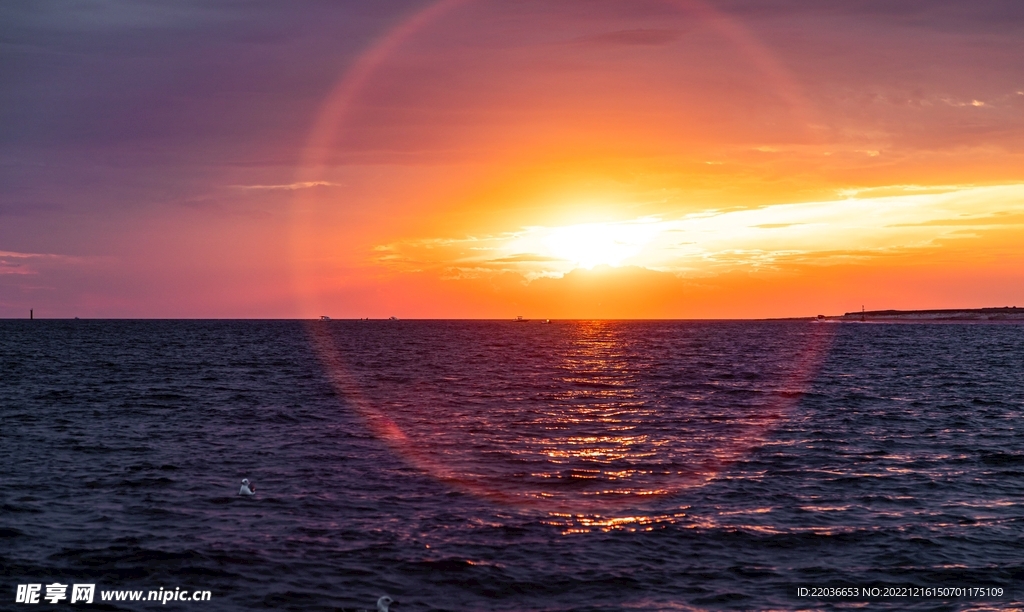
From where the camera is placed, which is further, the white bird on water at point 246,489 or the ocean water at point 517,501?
the white bird on water at point 246,489

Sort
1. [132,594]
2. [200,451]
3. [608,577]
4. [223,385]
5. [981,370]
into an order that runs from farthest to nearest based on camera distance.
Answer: [981,370], [223,385], [200,451], [608,577], [132,594]

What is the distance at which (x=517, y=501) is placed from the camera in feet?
82.5

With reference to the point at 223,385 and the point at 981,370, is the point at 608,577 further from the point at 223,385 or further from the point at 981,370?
the point at 981,370

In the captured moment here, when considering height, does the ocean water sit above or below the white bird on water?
below

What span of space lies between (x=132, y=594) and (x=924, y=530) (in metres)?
19.7

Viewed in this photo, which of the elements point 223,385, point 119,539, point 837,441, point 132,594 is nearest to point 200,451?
point 119,539

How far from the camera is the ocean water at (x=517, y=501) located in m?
17.8

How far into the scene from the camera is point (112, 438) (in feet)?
121

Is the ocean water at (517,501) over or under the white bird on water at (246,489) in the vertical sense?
under

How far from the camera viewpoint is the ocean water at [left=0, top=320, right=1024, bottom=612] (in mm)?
17812

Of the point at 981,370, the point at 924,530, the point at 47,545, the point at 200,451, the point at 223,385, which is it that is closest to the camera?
the point at 47,545

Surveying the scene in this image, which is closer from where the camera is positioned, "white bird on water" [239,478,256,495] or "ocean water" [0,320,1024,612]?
"ocean water" [0,320,1024,612]

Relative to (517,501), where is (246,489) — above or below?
above

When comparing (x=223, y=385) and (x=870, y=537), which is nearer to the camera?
(x=870, y=537)
